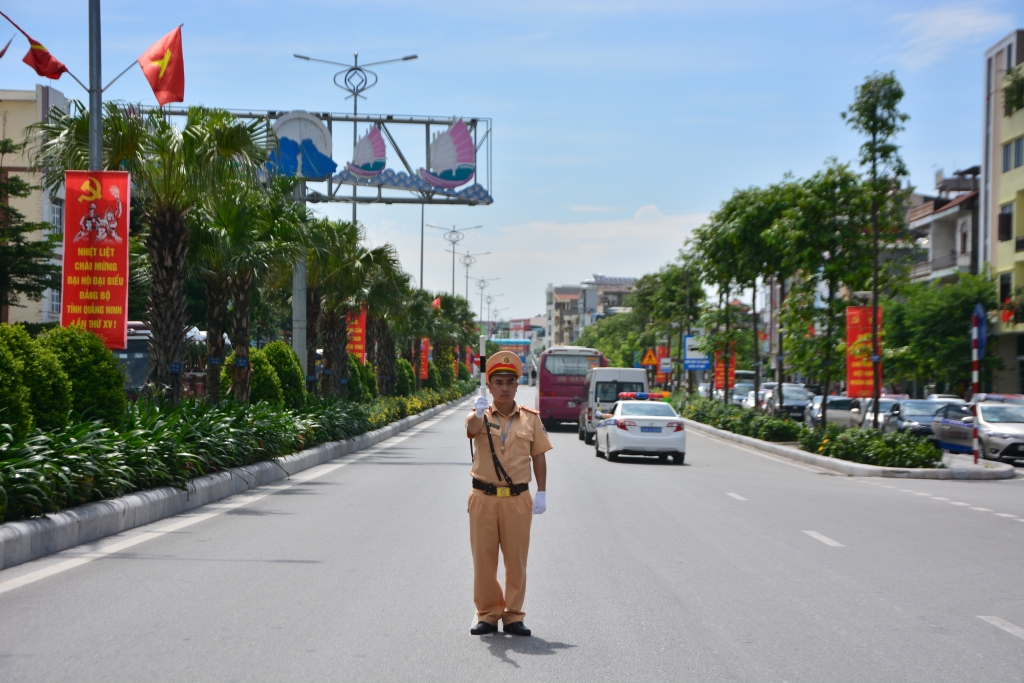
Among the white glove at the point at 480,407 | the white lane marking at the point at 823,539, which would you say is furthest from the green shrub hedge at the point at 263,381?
the white glove at the point at 480,407

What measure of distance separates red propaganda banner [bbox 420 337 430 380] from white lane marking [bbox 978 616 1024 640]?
56885 millimetres

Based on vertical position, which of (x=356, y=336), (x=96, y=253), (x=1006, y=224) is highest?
(x=1006, y=224)

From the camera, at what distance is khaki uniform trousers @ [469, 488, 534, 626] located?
6586 millimetres

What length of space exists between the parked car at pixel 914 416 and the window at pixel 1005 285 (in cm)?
1416

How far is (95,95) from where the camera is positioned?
15.8 meters

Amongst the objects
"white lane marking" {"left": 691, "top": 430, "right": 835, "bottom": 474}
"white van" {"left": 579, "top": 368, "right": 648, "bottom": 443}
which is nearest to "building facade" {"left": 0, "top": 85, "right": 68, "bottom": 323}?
"white van" {"left": 579, "top": 368, "right": 648, "bottom": 443}

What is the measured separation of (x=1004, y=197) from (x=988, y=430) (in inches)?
851

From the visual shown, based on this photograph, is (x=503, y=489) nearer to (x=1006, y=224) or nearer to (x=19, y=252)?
(x=19, y=252)

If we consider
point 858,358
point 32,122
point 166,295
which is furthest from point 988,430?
point 32,122

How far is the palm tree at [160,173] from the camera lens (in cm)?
1758

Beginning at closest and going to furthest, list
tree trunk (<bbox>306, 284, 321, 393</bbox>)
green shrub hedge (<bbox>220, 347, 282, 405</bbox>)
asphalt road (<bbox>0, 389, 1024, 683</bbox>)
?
1. asphalt road (<bbox>0, 389, 1024, 683</bbox>)
2. green shrub hedge (<bbox>220, 347, 282, 405</bbox>)
3. tree trunk (<bbox>306, 284, 321, 393</bbox>)

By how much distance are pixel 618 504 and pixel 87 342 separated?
7244mm

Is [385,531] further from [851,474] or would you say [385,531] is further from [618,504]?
[851,474]

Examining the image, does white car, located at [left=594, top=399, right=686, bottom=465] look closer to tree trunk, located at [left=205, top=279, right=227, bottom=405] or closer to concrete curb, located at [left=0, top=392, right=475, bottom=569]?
concrete curb, located at [left=0, top=392, right=475, bottom=569]
